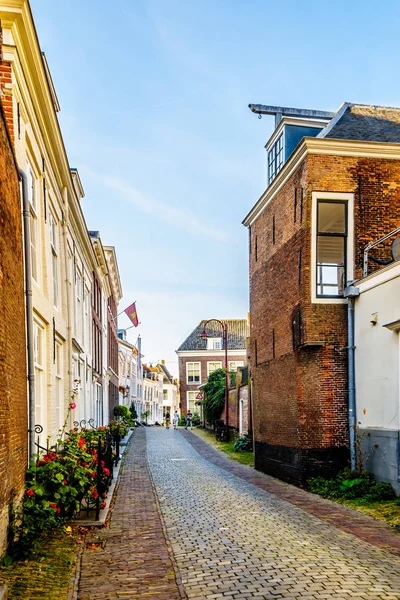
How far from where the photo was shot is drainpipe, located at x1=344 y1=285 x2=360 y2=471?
13938mm

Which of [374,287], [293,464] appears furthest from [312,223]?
[293,464]

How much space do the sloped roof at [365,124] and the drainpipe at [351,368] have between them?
3.92 m

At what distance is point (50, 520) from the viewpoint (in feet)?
25.3

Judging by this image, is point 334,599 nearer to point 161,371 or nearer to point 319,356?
point 319,356

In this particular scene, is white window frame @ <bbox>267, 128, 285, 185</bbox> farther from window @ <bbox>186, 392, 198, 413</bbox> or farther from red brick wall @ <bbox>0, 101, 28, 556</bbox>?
window @ <bbox>186, 392, 198, 413</bbox>

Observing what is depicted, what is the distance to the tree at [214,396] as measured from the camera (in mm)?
36719

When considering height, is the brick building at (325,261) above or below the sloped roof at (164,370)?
above

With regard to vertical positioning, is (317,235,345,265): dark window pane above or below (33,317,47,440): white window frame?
above

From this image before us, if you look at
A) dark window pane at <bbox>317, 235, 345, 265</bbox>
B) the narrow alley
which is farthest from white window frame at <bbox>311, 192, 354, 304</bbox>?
the narrow alley

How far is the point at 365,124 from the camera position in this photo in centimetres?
1647

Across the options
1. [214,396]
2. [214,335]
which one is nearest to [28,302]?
[214,396]

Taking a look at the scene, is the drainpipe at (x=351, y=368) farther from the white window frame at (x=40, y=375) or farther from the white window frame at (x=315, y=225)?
the white window frame at (x=40, y=375)

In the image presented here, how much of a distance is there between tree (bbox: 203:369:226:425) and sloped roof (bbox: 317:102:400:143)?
22074 millimetres

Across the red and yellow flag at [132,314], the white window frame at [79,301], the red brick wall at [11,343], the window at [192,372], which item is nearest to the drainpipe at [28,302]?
the red brick wall at [11,343]
